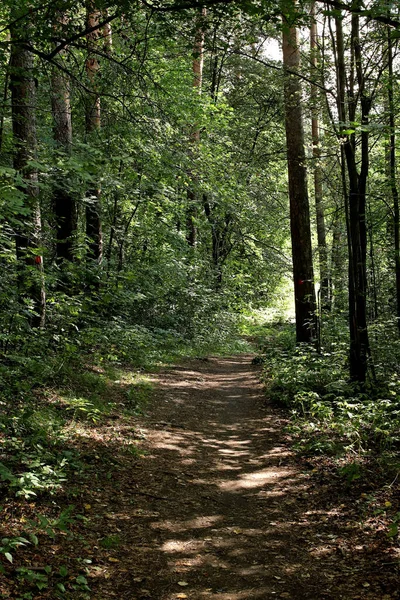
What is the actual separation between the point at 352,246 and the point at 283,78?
4341 millimetres

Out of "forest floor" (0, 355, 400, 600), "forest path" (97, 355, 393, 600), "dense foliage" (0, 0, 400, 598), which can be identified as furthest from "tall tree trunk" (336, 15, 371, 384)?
"forest floor" (0, 355, 400, 600)

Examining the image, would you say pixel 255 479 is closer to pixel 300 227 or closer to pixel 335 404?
pixel 335 404

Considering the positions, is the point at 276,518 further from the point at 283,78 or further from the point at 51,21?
the point at 283,78

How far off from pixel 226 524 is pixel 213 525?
128mm

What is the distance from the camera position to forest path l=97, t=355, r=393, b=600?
354 centimetres

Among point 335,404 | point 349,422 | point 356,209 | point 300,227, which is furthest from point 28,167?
point 300,227

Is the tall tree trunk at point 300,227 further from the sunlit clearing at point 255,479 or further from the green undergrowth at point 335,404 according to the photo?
the sunlit clearing at point 255,479

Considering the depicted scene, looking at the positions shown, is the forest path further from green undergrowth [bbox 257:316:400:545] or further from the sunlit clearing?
green undergrowth [bbox 257:316:400:545]

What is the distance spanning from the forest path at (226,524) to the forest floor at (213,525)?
11 millimetres

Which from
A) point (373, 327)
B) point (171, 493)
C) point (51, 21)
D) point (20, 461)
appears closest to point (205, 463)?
point (171, 493)

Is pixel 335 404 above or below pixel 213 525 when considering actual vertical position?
above

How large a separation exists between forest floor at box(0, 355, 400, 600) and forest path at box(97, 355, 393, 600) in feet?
0.04

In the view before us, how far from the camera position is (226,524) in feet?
15.0

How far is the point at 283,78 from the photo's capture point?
10297mm
